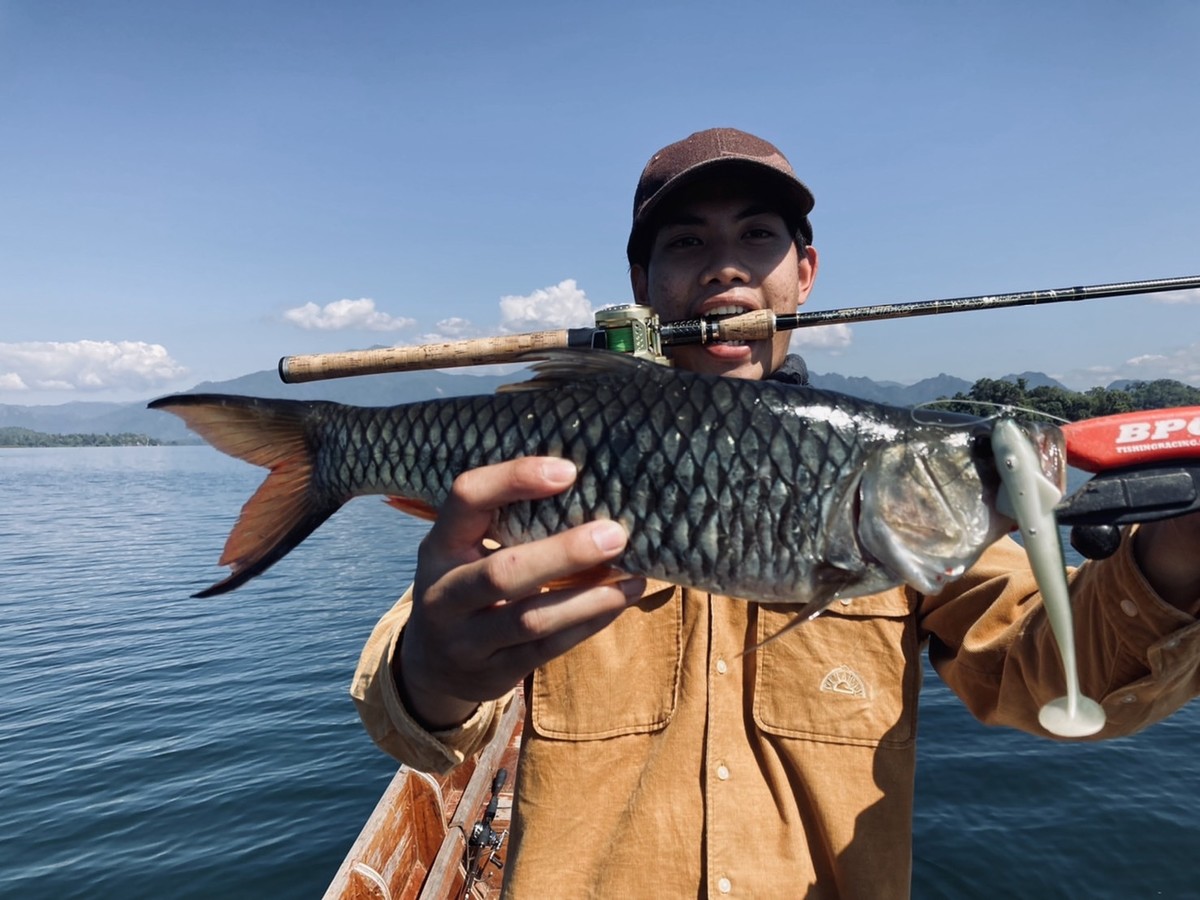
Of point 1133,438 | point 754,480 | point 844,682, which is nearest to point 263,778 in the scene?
point 844,682

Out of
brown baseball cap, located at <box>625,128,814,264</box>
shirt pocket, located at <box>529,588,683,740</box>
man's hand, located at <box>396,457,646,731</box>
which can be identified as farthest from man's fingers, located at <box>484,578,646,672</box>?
brown baseball cap, located at <box>625,128,814,264</box>

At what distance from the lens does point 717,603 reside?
3.20 metres

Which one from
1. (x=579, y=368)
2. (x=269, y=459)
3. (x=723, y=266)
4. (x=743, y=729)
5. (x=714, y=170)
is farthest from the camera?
(x=723, y=266)

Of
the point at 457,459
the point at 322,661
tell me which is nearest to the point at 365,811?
the point at 322,661

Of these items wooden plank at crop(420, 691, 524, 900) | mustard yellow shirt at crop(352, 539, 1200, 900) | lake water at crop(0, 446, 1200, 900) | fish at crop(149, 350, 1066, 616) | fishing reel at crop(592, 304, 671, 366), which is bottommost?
lake water at crop(0, 446, 1200, 900)

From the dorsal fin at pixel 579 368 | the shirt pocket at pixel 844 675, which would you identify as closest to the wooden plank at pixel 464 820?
the shirt pocket at pixel 844 675

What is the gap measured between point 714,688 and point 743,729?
0.20 meters

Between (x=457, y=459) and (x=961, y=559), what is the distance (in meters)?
1.67

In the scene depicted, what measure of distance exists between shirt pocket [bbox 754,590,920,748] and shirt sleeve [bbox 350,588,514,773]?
116 cm

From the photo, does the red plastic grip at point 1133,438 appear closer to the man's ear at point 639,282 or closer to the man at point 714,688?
the man at point 714,688

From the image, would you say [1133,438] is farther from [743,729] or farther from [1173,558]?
[743,729]

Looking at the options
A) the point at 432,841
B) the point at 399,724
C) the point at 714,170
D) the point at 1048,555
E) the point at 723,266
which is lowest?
the point at 432,841

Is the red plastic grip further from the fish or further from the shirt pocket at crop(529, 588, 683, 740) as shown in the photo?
the shirt pocket at crop(529, 588, 683, 740)

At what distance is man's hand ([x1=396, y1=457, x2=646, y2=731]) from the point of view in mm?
2070
